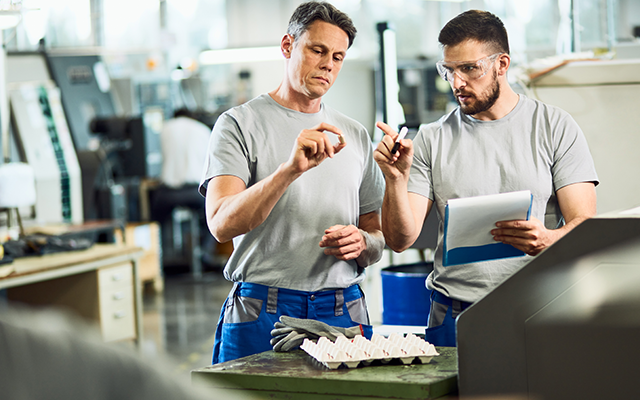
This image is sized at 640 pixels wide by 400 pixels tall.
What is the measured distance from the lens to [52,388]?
1.25ft

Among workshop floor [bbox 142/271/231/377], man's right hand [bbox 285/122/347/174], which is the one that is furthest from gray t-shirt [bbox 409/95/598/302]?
workshop floor [bbox 142/271/231/377]

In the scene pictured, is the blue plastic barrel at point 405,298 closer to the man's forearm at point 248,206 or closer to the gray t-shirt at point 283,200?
the gray t-shirt at point 283,200

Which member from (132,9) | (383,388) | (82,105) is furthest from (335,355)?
(132,9)

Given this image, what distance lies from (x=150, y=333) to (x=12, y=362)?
15.8ft

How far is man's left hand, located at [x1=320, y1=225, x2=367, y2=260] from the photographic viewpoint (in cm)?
167

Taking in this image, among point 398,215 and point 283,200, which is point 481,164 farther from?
point 283,200

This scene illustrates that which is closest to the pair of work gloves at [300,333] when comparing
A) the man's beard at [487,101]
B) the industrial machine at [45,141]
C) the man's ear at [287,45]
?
the man's beard at [487,101]

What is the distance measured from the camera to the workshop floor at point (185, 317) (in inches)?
175

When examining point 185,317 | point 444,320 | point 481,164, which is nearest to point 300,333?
point 444,320

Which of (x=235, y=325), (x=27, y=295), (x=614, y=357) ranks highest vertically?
(x=614, y=357)

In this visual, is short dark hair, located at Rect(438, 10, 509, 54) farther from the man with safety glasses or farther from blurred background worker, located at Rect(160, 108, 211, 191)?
blurred background worker, located at Rect(160, 108, 211, 191)

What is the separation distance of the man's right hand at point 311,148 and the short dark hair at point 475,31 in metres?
0.44

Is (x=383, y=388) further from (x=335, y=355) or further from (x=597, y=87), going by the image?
(x=597, y=87)

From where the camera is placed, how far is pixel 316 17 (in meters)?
1.73
